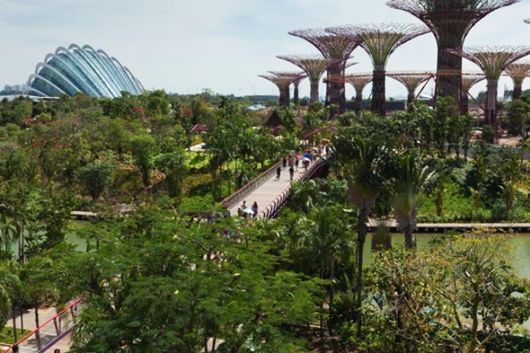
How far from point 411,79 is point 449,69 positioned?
10885 millimetres

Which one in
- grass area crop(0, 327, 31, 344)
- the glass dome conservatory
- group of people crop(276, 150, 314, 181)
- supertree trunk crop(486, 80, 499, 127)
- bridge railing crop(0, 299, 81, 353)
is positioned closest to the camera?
bridge railing crop(0, 299, 81, 353)

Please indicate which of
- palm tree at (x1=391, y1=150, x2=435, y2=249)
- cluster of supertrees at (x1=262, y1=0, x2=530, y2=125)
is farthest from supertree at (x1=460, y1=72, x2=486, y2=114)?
palm tree at (x1=391, y1=150, x2=435, y2=249)

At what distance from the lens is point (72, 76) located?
99438mm

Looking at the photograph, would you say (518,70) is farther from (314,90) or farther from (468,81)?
(314,90)

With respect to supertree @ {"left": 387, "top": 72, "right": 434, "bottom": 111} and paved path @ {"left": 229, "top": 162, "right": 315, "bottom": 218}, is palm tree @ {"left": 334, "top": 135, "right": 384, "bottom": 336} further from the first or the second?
supertree @ {"left": 387, "top": 72, "right": 434, "bottom": 111}

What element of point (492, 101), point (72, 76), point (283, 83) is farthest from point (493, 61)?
point (72, 76)

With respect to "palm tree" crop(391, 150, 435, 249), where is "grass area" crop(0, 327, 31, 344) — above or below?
below

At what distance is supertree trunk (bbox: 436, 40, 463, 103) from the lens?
6156 centimetres

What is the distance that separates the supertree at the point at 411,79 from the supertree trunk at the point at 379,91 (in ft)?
12.8

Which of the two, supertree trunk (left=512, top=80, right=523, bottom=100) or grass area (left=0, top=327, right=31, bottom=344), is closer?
grass area (left=0, top=327, right=31, bottom=344)

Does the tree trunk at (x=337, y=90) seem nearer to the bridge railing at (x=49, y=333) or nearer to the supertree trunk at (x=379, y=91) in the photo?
the supertree trunk at (x=379, y=91)

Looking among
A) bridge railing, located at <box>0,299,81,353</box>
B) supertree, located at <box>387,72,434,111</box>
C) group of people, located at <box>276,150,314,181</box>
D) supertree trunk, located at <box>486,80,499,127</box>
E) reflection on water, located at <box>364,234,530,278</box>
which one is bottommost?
reflection on water, located at <box>364,234,530,278</box>

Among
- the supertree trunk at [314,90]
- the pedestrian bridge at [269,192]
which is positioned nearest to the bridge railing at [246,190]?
the pedestrian bridge at [269,192]

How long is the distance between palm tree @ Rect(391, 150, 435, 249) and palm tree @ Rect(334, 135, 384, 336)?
17.1 inches
